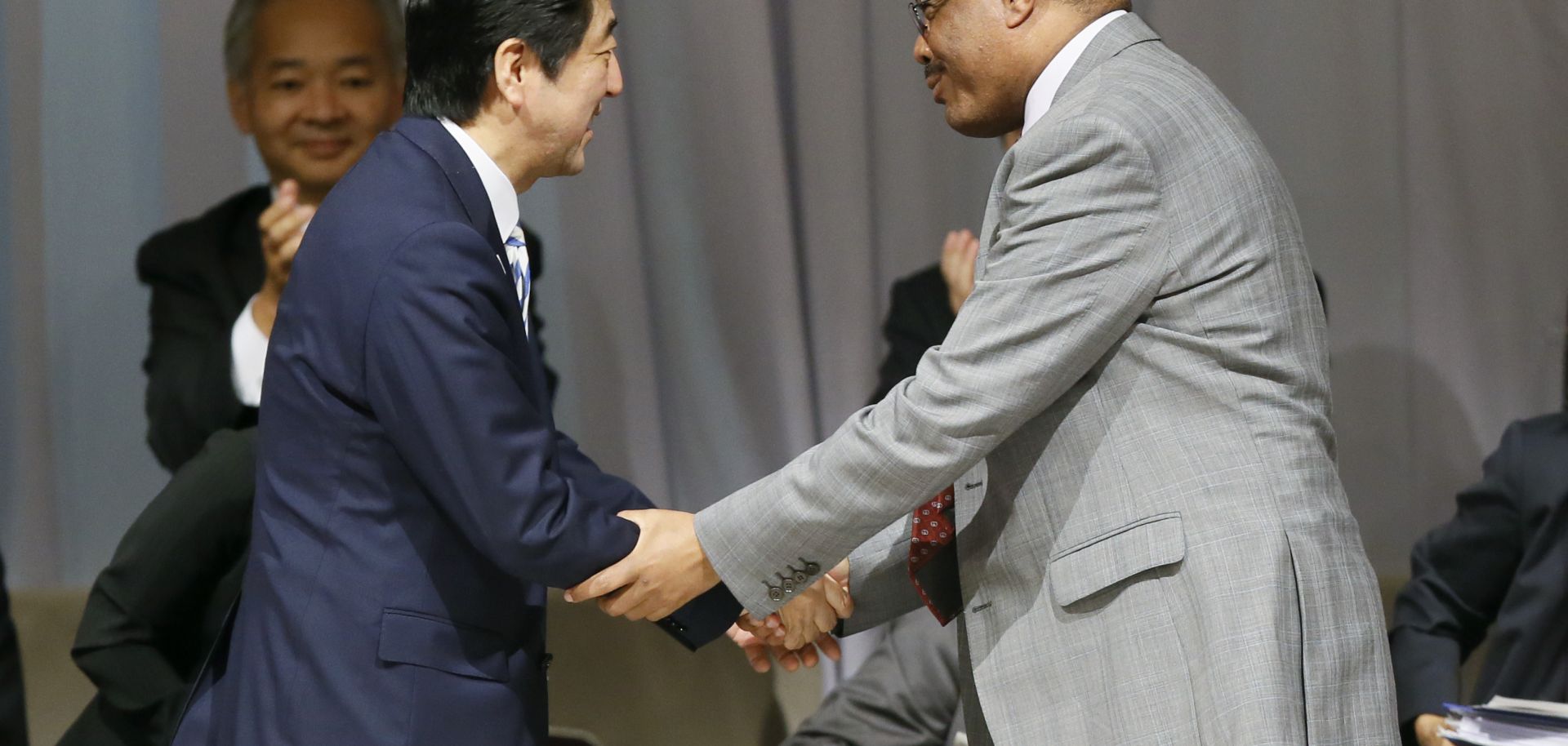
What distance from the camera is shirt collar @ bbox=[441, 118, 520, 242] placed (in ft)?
6.24

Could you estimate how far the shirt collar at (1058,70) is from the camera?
187cm

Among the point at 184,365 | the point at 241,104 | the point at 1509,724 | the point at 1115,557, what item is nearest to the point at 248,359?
the point at 184,365

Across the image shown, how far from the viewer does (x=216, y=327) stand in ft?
10.4

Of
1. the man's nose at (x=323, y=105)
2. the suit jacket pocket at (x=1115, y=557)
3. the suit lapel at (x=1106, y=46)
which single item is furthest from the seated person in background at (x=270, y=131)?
the suit jacket pocket at (x=1115, y=557)

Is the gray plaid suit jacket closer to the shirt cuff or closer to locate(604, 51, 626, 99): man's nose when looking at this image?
locate(604, 51, 626, 99): man's nose

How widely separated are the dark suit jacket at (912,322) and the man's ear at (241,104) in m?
1.33

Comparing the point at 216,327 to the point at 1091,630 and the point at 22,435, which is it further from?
the point at 1091,630

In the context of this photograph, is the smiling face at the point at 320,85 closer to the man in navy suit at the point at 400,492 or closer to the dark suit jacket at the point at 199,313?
the dark suit jacket at the point at 199,313

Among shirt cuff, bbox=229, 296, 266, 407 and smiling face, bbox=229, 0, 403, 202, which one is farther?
smiling face, bbox=229, 0, 403, 202

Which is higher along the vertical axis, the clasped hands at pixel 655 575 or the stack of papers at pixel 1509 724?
the clasped hands at pixel 655 575

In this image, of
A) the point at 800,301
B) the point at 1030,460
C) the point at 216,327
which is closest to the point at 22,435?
the point at 216,327

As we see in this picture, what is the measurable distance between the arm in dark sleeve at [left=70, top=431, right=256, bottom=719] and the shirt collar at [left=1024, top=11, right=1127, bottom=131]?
1.34 metres

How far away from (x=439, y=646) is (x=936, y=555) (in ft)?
1.97

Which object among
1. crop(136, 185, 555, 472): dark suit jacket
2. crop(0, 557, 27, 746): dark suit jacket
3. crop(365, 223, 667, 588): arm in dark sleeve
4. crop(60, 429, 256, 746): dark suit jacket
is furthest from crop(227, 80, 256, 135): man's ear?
crop(365, 223, 667, 588): arm in dark sleeve
